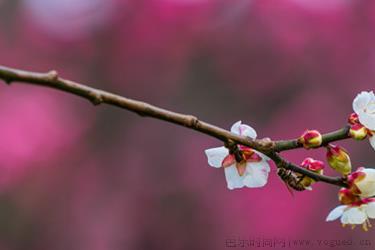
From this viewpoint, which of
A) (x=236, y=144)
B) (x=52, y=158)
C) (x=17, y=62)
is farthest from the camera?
(x=17, y=62)

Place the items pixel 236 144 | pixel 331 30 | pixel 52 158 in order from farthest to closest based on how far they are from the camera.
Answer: pixel 331 30, pixel 52 158, pixel 236 144

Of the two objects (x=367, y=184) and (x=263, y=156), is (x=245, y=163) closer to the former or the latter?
(x=263, y=156)

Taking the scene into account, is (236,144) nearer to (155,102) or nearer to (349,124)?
(349,124)

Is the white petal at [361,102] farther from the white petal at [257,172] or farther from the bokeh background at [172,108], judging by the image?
the bokeh background at [172,108]

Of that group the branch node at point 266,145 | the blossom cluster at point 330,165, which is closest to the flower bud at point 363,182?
the blossom cluster at point 330,165

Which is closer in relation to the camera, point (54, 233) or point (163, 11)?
point (54, 233)

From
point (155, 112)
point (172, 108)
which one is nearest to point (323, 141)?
point (155, 112)

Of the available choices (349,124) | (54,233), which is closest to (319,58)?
(54,233)
